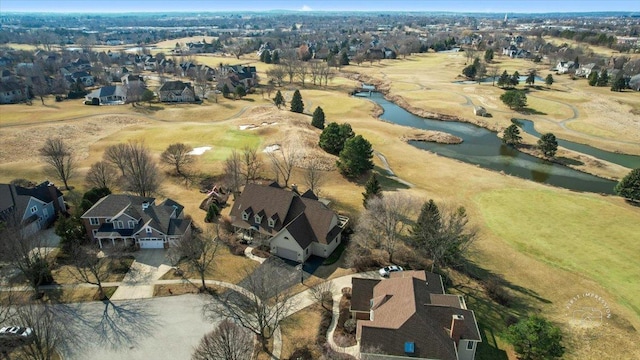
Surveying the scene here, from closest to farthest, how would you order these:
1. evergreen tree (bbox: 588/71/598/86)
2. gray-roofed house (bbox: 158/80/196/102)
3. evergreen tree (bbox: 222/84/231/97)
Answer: gray-roofed house (bbox: 158/80/196/102), evergreen tree (bbox: 222/84/231/97), evergreen tree (bbox: 588/71/598/86)

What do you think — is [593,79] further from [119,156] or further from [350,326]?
[119,156]

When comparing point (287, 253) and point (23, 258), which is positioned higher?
point (23, 258)

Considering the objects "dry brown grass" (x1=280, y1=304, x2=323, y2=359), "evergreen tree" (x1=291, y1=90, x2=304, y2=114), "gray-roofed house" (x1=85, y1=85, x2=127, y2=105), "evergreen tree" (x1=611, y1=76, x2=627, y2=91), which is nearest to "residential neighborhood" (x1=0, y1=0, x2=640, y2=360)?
"dry brown grass" (x1=280, y1=304, x2=323, y2=359)

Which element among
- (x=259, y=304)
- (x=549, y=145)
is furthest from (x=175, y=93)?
(x=549, y=145)

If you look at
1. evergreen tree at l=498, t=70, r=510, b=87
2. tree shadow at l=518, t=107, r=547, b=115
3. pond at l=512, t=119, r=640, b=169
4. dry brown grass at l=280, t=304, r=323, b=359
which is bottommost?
dry brown grass at l=280, t=304, r=323, b=359

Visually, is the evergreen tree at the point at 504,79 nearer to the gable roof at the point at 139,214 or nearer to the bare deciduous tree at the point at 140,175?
the bare deciduous tree at the point at 140,175

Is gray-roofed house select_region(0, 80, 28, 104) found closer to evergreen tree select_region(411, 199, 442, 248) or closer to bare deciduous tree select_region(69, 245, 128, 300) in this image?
bare deciduous tree select_region(69, 245, 128, 300)

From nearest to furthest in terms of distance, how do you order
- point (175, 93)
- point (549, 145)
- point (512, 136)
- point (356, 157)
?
point (356, 157), point (549, 145), point (512, 136), point (175, 93)
